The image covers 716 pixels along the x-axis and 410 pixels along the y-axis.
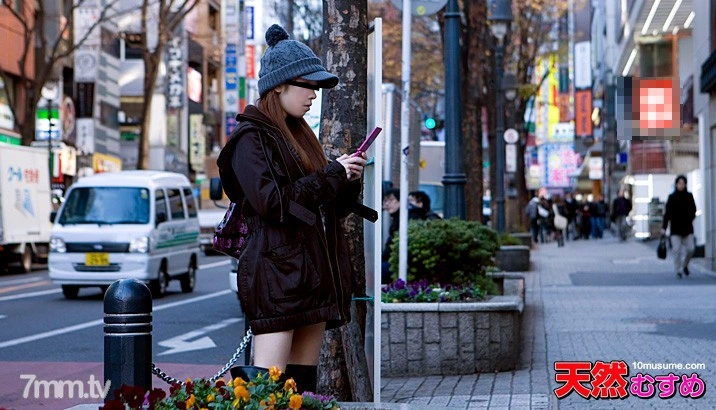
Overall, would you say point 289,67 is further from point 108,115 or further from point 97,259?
point 108,115

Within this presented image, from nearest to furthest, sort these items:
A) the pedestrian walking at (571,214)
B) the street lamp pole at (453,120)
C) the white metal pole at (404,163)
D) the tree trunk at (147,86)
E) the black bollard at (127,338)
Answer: the black bollard at (127,338) → the white metal pole at (404,163) → the street lamp pole at (453,120) → the tree trunk at (147,86) → the pedestrian walking at (571,214)

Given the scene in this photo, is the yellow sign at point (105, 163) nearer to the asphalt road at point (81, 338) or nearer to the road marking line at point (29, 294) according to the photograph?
the asphalt road at point (81, 338)

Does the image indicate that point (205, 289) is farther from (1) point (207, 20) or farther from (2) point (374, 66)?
(1) point (207, 20)

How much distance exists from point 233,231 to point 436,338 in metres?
5.35

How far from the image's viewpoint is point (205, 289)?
80.1ft

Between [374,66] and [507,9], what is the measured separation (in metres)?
20.3


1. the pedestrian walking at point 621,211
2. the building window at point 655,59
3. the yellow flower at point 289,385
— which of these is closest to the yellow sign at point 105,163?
the pedestrian walking at point 621,211

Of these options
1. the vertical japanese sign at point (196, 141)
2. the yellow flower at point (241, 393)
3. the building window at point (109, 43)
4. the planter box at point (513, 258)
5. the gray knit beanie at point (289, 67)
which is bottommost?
the planter box at point (513, 258)

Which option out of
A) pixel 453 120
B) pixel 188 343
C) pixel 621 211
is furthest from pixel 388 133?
pixel 621 211

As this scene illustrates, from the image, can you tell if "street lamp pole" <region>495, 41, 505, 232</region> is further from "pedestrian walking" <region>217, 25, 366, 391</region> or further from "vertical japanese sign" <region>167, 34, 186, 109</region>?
"vertical japanese sign" <region>167, 34, 186, 109</region>

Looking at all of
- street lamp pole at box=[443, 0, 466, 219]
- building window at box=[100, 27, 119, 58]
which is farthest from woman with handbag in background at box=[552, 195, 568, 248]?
street lamp pole at box=[443, 0, 466, 219]

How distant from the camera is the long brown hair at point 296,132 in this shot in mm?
5289

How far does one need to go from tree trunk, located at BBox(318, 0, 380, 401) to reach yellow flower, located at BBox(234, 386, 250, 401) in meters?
2.31

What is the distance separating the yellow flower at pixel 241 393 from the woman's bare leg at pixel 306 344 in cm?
82
